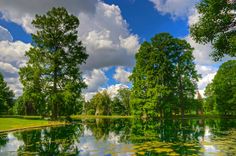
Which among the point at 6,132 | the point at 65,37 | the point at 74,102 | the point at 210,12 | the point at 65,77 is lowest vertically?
the point at 6,132

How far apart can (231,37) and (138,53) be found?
39404 mm

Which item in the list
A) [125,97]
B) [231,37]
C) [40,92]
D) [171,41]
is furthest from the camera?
[125,97]

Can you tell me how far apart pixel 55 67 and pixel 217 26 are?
982 inches

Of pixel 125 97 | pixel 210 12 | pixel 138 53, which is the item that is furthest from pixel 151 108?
pixel 125 97

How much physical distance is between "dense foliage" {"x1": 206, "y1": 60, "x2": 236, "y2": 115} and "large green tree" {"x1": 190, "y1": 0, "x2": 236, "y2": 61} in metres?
38.1

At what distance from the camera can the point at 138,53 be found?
6456cm

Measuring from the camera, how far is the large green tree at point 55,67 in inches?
1683

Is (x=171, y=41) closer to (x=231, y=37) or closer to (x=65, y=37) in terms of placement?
(x=65, y=37)

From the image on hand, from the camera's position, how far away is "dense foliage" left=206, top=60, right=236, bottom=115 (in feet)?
216

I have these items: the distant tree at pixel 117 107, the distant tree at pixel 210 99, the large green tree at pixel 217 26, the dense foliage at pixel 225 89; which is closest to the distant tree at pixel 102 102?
the distant tree at pixel 117 107

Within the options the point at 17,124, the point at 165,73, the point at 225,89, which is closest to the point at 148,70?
the point at 165,73

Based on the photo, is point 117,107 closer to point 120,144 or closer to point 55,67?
point 55,67

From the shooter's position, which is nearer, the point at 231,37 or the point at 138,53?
the point at 231,37

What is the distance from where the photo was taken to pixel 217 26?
2703cm
